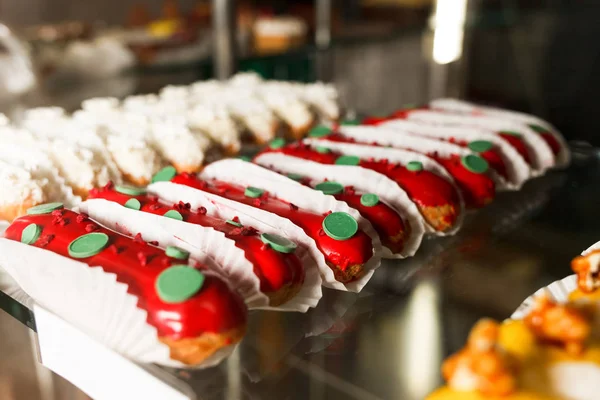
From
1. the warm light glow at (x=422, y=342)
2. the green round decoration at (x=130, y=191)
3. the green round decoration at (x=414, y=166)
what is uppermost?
the green round decoration at (x=130, y=191)

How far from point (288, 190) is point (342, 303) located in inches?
14.4

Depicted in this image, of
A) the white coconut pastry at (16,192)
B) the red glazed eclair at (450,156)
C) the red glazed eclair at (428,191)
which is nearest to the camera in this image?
the white coconut pastry at (16,192)

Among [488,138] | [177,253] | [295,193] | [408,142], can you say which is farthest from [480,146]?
[177,253]

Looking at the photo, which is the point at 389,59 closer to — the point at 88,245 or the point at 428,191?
the point at 428,191

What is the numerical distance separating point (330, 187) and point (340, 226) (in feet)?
Result: 0.74

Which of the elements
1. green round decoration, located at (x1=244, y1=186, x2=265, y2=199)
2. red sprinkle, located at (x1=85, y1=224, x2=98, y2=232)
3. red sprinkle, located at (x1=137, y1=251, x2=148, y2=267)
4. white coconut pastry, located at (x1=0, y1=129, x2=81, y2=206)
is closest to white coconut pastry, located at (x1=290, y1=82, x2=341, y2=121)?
green round decoration, located at (x1=244, y1=186, x2=265, y2=199)

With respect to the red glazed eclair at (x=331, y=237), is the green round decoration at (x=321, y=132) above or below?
below

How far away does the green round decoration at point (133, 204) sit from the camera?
1.45 meters

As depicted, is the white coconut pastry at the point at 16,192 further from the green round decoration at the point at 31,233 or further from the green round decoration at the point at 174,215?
the green round decoration at the point at 174,215

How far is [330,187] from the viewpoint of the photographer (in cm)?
159

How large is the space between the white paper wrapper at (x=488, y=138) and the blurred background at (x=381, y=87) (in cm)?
8

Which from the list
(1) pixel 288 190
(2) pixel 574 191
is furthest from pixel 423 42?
(1) pixel 288 190

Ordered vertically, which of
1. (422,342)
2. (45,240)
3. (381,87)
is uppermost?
(45,240)

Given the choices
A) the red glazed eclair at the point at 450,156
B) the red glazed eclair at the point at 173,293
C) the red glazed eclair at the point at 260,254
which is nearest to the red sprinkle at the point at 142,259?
the red glazed eclair at the point at 173,293
